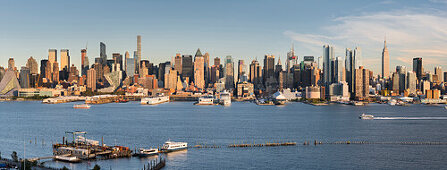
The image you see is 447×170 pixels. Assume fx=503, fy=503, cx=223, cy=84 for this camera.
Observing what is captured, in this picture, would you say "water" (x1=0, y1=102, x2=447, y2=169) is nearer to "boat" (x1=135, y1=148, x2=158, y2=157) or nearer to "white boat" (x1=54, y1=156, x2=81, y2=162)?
"white boat" (x1=54, y1=156, x2=81, y2=162)

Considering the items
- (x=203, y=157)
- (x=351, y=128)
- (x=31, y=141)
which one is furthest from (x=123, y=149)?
(x=351, y=128)

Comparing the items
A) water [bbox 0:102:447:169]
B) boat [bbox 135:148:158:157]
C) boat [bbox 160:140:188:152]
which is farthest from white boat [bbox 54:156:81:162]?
boat [bbox 160:140:188:152]

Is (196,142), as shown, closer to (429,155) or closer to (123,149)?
(123,149)

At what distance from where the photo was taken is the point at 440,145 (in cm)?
5128

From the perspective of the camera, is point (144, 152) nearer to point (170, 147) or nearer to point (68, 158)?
point (170, 147)

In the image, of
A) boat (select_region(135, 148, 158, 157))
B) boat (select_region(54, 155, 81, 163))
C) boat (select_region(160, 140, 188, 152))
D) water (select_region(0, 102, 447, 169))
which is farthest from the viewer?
boat (select_region(160, 140, 188, 152))

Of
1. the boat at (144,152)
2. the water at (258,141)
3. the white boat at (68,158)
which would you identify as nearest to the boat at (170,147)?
the water at (258,141)

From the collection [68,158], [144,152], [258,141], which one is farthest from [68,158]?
[258,141]

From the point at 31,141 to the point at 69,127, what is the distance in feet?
53.4

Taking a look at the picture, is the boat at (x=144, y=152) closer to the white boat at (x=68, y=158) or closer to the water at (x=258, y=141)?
the water at (x=258, y=141)

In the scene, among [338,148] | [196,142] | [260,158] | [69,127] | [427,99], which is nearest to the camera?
[260,158]

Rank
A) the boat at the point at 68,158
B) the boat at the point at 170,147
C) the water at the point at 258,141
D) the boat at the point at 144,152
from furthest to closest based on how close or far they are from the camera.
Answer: the boat at the point at 170,147, the boat at the point at 144,152, the boat at the point at 68,158, the water at the point at 258,141

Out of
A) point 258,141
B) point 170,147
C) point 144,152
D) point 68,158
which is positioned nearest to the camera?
point 68,158

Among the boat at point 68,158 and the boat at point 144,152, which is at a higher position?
the boat at point 144,152
